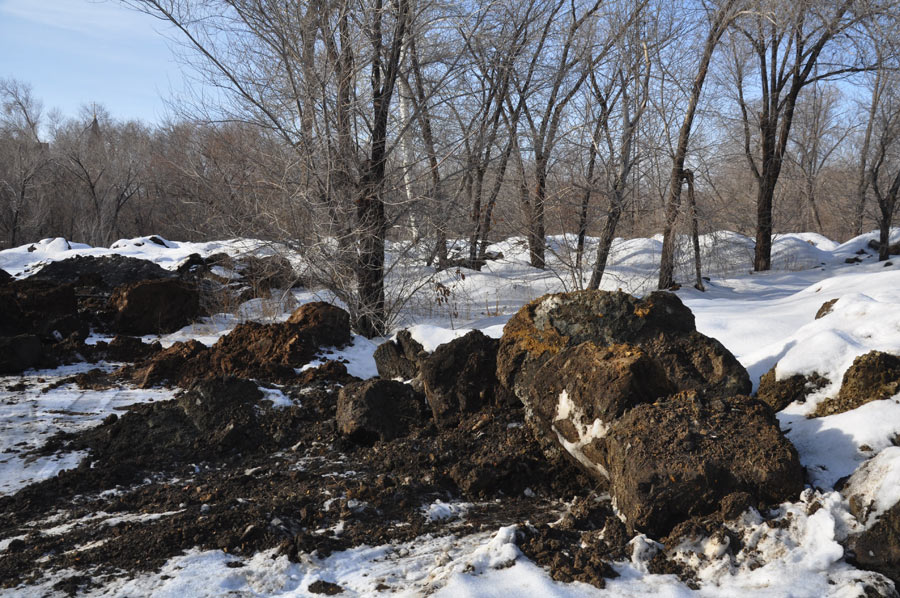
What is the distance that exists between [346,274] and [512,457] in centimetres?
484

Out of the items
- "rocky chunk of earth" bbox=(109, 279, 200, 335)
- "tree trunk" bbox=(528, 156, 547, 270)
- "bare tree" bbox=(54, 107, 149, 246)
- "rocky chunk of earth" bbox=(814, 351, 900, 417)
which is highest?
"bare tree" bbox=(54, 107, 149, 246)

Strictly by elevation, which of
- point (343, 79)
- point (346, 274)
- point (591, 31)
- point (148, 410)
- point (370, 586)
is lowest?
point (370, 586)

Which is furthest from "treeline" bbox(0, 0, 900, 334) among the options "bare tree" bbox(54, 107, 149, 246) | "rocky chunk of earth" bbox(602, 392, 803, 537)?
"bare tree" bbox(54, 107, 149, 246)

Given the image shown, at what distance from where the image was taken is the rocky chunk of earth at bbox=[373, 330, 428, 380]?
5.62 meters

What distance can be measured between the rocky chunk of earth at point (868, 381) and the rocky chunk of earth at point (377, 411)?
8.34 feet

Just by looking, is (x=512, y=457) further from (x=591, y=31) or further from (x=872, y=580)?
(x=591, y=31)

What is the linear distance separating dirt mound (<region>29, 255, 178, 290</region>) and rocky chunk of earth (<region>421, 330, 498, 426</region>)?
8697 mm

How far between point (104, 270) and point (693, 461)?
11.5m

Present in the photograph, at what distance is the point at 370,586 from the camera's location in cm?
254

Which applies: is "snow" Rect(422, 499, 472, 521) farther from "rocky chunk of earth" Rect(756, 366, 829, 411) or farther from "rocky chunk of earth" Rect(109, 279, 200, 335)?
"rocky chunk of earth" Rect(109, 279, 200, 335)

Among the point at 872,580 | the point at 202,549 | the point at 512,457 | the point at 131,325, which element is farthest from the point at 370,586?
the point at 131,325

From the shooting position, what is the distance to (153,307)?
8586mm

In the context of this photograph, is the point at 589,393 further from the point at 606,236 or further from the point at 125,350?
the point at 606,236

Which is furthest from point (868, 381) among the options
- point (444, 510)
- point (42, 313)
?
point (42, 313)
